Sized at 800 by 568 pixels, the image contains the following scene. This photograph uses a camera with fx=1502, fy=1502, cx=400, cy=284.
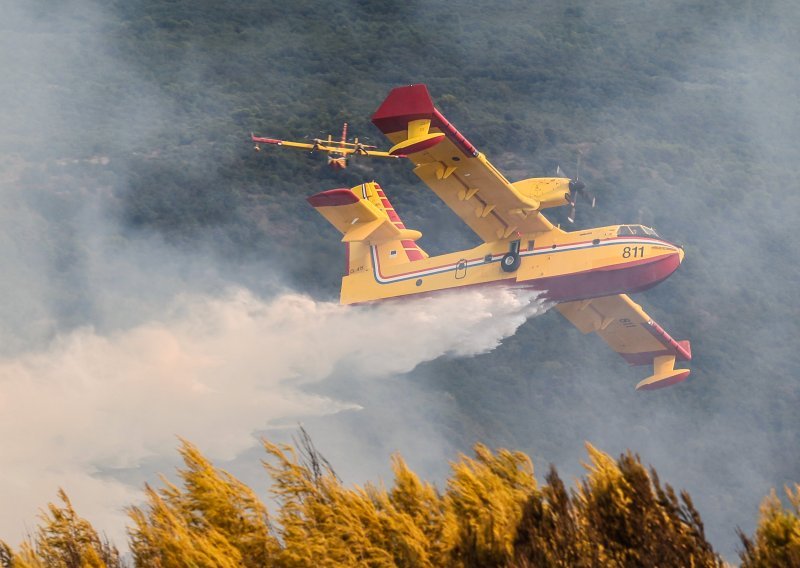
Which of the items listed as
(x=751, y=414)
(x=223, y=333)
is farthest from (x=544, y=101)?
(x=223, y=333)

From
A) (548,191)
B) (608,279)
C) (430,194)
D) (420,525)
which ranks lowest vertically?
(420,525)

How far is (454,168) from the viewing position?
35.9m

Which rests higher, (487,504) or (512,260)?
(512,260)

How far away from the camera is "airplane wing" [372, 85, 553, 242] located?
3422 centimetres

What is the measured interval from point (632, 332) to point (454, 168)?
948 cm

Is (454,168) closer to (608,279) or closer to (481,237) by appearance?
(481,237)

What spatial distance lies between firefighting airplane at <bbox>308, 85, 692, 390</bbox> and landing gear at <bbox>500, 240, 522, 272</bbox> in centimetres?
2

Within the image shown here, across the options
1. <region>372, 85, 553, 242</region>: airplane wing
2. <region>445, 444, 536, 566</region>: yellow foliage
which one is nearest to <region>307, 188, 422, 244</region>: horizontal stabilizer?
<region>372, 85, 553, 242</region>: airplane wing

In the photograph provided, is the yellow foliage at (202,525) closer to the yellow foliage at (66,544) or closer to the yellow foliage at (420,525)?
the yellow foliage at (420,525)

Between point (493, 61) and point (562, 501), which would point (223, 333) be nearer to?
point (562, 501)

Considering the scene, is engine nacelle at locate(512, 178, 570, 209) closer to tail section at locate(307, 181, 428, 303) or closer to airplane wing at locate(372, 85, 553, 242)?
airplane wing at locate(372, 85, 553, 242)

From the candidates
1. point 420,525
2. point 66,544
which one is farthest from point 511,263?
point 66,544

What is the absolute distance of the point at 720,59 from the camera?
8581 cm

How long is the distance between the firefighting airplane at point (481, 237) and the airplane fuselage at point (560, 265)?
24 mm
